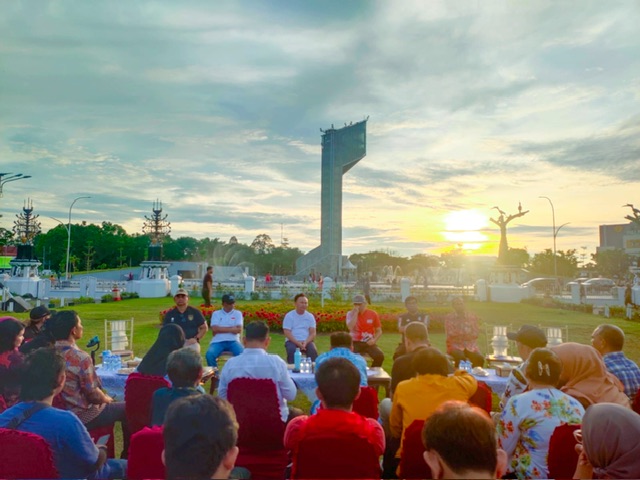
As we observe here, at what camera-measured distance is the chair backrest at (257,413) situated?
11.4 ft

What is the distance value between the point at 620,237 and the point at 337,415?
124 metres

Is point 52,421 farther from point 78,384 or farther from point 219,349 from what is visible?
point 219,349

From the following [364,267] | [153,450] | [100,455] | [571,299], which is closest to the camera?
[153,450]

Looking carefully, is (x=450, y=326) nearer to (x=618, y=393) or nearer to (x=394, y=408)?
(x=618, y=393)

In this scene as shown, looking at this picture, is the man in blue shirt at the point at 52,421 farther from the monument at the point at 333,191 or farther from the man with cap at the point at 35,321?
the monument at the point at 333,191

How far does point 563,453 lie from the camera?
2.67 meters

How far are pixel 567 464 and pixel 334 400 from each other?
4.78 ft

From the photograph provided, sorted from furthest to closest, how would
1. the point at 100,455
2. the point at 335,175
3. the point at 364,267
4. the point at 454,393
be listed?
the point at 364,267 → the point at 335,175 → the point at 454,393 → the point at 100,455

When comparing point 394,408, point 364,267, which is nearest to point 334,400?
point 394,408

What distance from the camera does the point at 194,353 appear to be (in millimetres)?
3363

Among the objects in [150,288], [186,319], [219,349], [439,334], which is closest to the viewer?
[186,319]

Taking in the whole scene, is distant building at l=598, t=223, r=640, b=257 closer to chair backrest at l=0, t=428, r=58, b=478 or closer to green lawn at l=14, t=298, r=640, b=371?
green lawn at l=14, t=298, r=640, b=371

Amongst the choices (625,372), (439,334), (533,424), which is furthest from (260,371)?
(439,334)

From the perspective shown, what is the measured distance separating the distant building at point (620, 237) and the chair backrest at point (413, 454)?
345 ft
